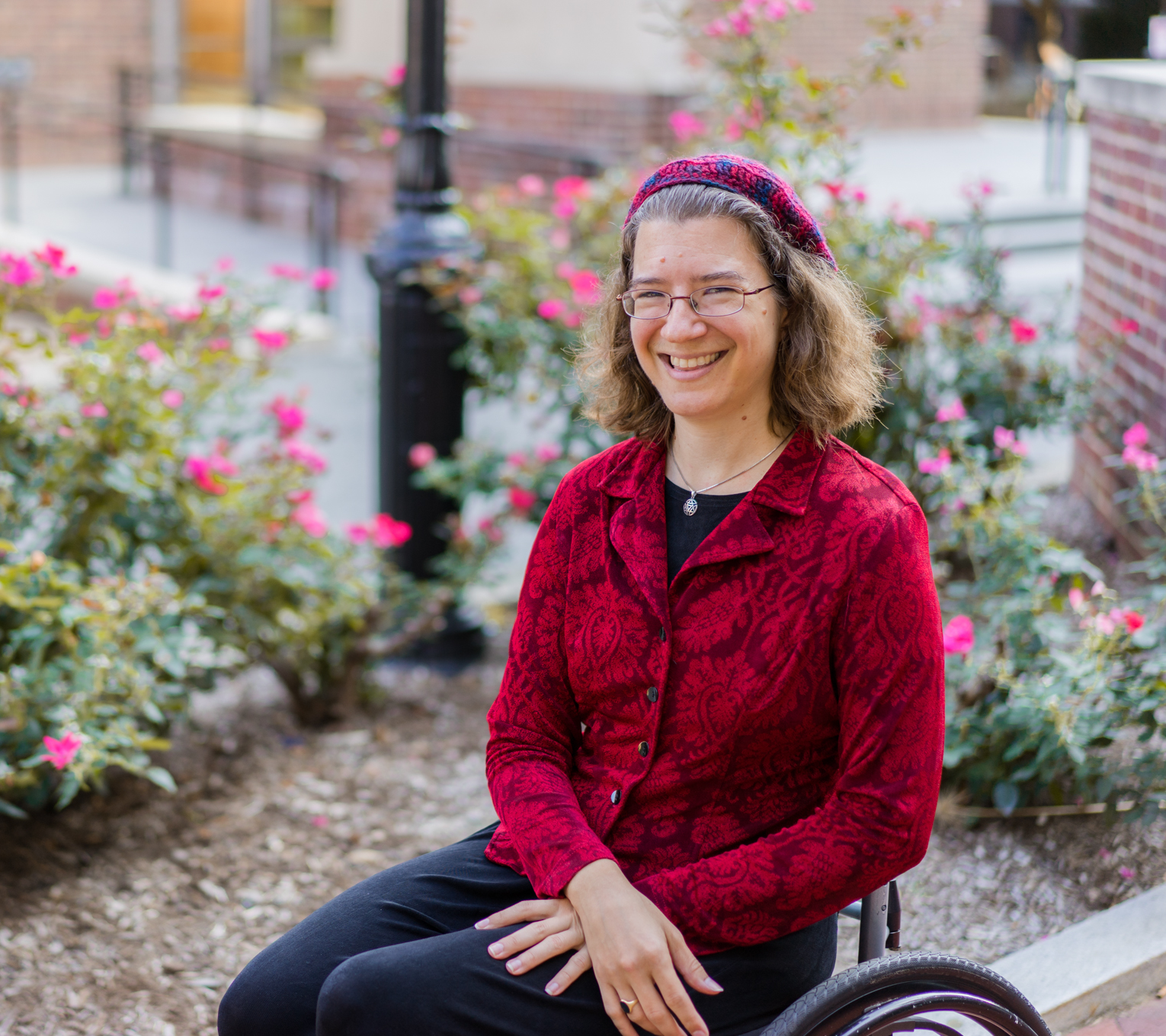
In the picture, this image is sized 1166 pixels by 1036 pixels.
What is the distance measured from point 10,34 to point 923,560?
15.0m

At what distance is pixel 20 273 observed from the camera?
350cm

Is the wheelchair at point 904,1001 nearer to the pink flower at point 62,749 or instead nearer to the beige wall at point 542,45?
the pink flower at point 62,749

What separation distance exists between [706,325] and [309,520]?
2091 mm

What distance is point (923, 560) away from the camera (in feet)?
6.00

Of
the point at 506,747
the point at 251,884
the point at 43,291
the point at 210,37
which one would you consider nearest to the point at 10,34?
the point at 210,37

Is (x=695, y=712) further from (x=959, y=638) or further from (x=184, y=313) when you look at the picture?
(x=184, y=313)

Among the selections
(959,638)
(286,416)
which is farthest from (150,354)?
(959,638)

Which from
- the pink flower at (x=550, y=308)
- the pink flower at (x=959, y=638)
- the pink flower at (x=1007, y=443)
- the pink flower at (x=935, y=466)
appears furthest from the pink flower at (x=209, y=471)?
the pink flower at (x=1007, y=443)

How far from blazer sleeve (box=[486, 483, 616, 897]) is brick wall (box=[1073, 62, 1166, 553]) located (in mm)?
2785

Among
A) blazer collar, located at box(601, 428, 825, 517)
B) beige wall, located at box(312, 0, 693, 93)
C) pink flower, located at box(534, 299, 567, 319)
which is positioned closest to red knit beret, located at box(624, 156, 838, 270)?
blazer collar, located at box(601, 428, 825, 517)

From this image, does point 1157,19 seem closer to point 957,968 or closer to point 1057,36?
point 957,968

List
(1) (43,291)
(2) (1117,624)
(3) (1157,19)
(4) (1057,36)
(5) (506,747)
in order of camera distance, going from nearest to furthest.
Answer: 1. (5) (506,747)
2. (2) (1117,624)
3. (1) (43,291)
4. (3) (1157,19)
5. (4) (1057,36)

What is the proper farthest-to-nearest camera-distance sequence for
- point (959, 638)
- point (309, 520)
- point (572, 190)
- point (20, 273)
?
point (572, 190) < point (309, 520) < point (20, 273) < point (959, 638)

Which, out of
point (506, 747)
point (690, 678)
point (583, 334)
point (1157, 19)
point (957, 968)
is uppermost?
point (1157, 19)
